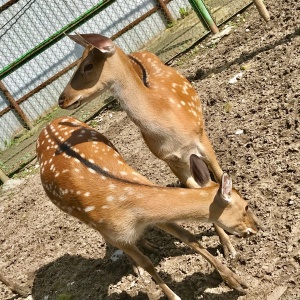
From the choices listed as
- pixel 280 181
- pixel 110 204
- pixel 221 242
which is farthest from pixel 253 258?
pixel 110 204

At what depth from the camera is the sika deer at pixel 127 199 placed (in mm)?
3146

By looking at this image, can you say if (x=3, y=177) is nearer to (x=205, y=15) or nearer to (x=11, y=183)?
(x=11, y=183)

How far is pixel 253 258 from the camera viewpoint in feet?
11.8

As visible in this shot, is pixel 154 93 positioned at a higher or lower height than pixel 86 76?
lower

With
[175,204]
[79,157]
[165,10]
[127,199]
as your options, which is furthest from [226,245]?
[165,10]

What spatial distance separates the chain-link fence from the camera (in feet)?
31.0

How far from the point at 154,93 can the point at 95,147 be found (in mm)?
651

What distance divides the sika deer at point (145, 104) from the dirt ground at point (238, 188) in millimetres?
345

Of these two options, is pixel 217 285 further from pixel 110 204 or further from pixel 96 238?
pixel 96 238

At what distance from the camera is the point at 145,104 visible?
3.84 m

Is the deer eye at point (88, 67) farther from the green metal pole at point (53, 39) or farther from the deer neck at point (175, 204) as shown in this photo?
the green metal pole at point (53, 39)

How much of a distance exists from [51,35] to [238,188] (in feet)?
20.5

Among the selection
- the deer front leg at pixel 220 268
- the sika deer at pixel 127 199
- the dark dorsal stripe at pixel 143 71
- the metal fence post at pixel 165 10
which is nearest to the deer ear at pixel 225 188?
the sika deer at pixel 127 199

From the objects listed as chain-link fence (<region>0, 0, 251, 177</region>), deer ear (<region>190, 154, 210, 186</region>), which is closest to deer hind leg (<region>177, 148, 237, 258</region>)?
deer ear (<region>190, 154, 210, 186</region>)
